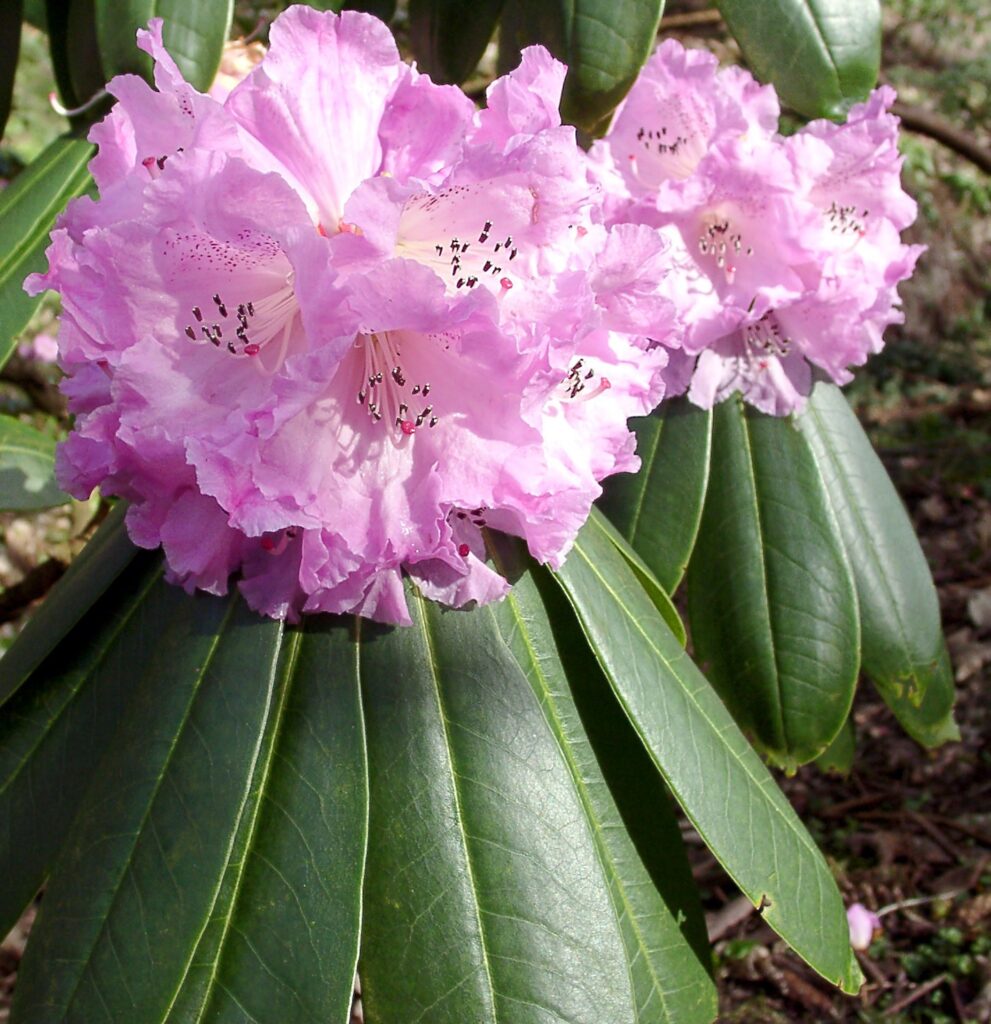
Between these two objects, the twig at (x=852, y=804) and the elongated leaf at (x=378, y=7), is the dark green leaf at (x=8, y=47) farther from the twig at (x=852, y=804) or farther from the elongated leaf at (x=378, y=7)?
the twig at (x=852, y=804)

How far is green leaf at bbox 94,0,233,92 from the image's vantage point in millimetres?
1012

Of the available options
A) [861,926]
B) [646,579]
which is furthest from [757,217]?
[861,926]

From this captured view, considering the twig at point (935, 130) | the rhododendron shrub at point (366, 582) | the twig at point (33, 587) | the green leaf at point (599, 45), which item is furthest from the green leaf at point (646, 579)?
the twig at point (935, 130)

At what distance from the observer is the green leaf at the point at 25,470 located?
4.66 feet

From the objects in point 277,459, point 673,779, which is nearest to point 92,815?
point 277,459

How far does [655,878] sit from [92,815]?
0.53 metres

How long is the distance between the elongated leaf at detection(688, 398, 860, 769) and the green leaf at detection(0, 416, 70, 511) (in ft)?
2.77

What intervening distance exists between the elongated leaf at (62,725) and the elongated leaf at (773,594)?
719mm

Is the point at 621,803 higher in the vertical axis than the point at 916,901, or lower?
lower

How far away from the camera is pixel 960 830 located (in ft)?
9.37

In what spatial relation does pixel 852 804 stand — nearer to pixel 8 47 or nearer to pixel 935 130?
pixel 935 130

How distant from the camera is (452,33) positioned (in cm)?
124

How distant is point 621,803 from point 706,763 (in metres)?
0.11

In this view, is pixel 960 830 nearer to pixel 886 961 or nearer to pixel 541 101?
pixel 886 961
